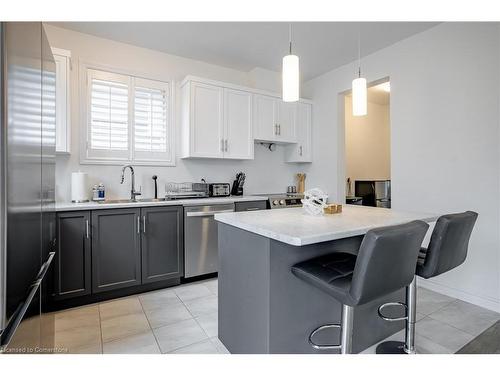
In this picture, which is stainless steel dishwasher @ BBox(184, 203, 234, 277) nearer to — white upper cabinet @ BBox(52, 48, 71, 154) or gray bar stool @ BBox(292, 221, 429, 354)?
white upper cabinet @ BBox(52, 48, 71, 154)

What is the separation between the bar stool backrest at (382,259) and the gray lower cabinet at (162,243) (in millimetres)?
2161

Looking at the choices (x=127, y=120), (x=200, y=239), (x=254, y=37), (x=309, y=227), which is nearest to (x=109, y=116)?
(x=127, y=120)

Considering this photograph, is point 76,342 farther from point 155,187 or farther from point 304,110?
point 304,110

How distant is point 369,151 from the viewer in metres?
5.73

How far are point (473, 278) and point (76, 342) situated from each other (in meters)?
3.48

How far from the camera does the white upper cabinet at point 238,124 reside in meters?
3.55

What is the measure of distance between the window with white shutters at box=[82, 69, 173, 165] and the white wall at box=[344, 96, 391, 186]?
140 inches

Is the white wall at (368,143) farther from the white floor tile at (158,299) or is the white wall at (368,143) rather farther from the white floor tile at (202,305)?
the white floor tile at (158,299)

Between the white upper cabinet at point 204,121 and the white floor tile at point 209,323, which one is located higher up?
the white upper cabinet at point 204,121

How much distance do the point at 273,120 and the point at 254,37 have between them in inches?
46.4

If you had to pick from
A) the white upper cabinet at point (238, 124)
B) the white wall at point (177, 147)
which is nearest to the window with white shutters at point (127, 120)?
the white wall at point (177, 147)

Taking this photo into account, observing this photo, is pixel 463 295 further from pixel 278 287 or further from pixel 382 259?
pixel 278 287

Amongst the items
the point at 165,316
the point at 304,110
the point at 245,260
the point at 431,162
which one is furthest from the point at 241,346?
the point at 304,110

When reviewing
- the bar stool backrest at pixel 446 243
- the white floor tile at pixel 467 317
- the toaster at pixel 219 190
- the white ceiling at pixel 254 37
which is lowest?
the white floor tile at pixel 467 317
